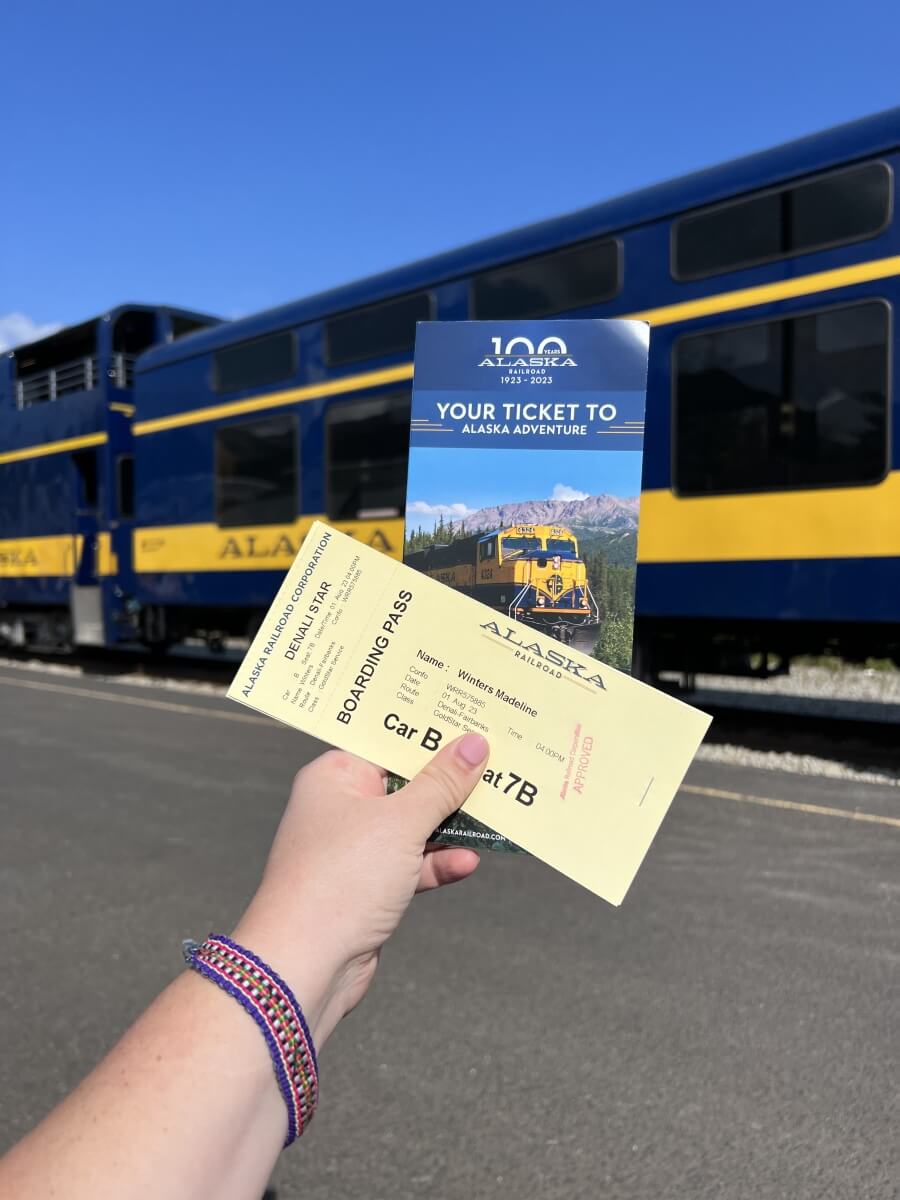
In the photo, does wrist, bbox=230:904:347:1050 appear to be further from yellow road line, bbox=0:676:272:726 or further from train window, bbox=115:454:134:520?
train window, bbox=115:454:134:520

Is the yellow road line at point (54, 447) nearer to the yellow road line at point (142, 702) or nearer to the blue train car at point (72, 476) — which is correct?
the blue train car at point (72, 476)

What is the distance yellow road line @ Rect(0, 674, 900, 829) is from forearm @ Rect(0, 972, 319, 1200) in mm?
3694

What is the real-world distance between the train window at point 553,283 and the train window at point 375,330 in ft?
2.32

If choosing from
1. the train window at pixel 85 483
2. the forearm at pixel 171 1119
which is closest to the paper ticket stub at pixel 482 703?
the forearm at pixel 171 1119

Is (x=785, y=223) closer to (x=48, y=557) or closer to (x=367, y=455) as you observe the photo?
(x=367, y=455)

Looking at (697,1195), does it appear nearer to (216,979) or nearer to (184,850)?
(216,979)

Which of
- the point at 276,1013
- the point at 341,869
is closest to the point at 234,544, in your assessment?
the point at 341,869

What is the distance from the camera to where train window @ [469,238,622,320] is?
271 inches

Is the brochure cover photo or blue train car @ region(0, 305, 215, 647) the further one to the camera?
blue train car @ region(0, 305, 215, 647)

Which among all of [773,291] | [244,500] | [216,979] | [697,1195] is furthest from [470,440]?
[244,500]

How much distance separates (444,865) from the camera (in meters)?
1.30

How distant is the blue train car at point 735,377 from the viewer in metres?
5.77

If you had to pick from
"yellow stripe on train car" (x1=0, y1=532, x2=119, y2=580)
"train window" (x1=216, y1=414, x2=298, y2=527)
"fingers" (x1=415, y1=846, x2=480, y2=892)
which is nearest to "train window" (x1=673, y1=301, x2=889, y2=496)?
"train window" (x1=216, y1=414, x2=298, y2=527)

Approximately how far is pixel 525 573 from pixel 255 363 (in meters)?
9.04
